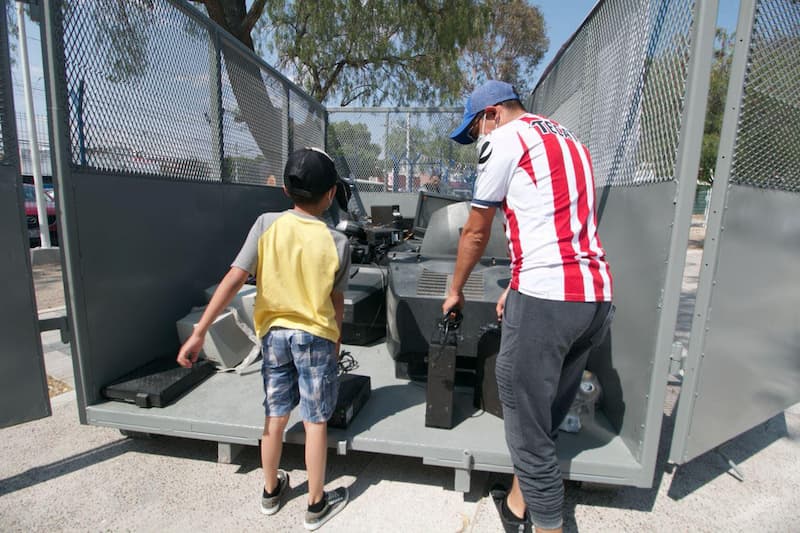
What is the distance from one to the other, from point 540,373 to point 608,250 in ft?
4.41

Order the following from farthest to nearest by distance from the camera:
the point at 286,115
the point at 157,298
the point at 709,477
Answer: the point at 286,115
the point at 157,298
the point at 709,477

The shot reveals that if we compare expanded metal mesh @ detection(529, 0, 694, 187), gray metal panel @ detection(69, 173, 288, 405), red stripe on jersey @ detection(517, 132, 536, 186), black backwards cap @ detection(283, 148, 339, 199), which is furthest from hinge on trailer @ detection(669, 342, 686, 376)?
gray metal panel @ detection(69, 173, 288, 405)

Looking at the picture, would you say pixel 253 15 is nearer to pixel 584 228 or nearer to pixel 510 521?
pixel 584 228

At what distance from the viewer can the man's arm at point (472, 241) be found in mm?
1922

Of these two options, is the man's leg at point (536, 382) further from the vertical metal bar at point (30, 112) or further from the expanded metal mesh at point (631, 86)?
the vertical metal bar at point (30, 112)

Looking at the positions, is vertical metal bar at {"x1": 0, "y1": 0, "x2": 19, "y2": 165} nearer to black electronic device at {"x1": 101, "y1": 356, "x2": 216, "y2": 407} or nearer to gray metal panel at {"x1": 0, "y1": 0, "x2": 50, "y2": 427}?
gray metal panel at {"x1": 0, "y1": 0, "x2": 50, "y2": 427}

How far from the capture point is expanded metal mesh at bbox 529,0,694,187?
214 centimetres

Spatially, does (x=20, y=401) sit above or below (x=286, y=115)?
below

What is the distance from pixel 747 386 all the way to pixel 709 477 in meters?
0.64

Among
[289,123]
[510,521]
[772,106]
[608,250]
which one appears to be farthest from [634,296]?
[289,123]

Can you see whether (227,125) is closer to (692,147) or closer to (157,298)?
(157,298)

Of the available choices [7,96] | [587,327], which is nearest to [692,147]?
[587,327]

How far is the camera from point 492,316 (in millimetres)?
2738

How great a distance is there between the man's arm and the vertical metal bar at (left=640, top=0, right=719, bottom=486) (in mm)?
887
